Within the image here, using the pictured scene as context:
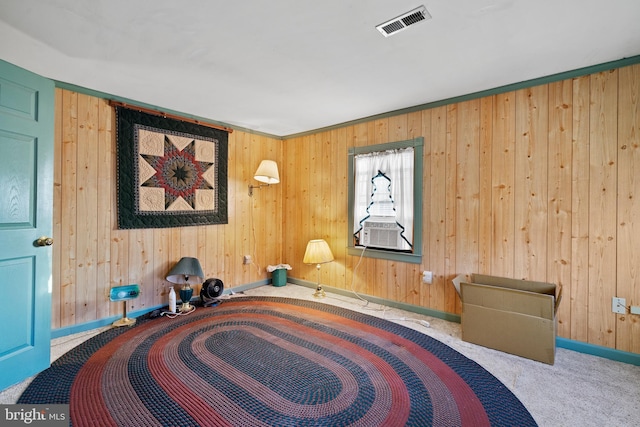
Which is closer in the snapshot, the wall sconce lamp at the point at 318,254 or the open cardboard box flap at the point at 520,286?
the open cardboard box flap at the point at 520,286

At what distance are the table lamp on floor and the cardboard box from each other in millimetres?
2767

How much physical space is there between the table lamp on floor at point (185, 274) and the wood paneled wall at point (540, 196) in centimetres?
209

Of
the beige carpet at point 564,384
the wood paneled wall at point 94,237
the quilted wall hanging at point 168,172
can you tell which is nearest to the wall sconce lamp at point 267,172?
the quilted wall hanging at point 168,172

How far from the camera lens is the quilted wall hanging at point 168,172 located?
9.66 feet

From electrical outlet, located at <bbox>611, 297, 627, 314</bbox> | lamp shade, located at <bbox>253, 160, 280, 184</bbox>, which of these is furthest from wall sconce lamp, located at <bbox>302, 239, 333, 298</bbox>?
electrical outlet, located at <bbox>611, 297, 627, 314</bbox>

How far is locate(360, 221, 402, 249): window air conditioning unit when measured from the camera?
333 cm

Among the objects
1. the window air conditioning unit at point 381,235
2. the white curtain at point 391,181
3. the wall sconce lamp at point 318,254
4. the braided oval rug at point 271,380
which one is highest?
the white curtain at point 391,181

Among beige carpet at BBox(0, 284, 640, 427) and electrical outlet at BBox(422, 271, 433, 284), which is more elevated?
electrical outlet at BBox(422, 271, 433, 284)

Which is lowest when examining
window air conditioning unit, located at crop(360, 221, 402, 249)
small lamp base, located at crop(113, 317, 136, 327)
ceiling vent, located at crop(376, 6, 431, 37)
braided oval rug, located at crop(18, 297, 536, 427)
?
braided oval rug, located at crop(18, 297, 536, 427)

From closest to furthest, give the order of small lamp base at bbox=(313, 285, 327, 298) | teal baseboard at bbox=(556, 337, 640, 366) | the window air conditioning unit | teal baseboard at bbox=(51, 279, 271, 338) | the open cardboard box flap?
teal baseboard at bbox=(556, 337, 640, 366), the open cardboard box flap, teal baseboard at bbox=(51, 279, 271, 338), the window air conditioning unit, small lamp base at bbox=(313, 285, 327, 298)

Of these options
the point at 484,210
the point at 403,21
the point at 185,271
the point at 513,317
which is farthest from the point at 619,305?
the point at 185,271

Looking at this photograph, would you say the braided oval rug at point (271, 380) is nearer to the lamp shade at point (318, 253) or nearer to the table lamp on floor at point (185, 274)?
the table lamp on floor at point (185, 274)

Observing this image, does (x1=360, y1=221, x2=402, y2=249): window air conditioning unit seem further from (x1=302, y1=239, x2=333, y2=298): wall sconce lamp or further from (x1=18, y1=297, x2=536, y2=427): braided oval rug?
(x1=18, y1=297, x2=536, y2=427): braided oval rug

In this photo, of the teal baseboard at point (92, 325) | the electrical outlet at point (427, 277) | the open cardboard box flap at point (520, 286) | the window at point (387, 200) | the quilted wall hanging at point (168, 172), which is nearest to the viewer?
the open cardboard box flap at point (520, 286)
